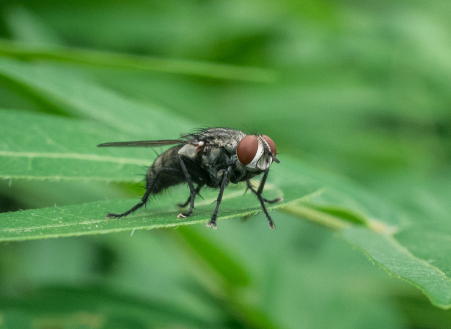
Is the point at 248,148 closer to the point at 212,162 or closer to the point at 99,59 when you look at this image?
the point at 212,162

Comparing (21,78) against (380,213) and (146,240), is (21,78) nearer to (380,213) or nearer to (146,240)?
(146,240)

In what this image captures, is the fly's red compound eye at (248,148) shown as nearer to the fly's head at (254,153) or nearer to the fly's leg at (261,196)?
the fly's head at (254,153)

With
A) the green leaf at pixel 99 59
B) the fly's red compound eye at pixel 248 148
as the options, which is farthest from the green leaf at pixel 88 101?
the fly's red compound eye at pixel 248 148

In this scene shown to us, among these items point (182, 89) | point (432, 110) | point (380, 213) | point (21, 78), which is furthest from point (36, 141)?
point (432, 110)

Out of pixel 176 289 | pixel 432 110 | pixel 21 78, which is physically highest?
pixel 21 78

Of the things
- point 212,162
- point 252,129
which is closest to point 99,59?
point 212,162

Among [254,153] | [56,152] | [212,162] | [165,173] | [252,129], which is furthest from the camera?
[252,129]
